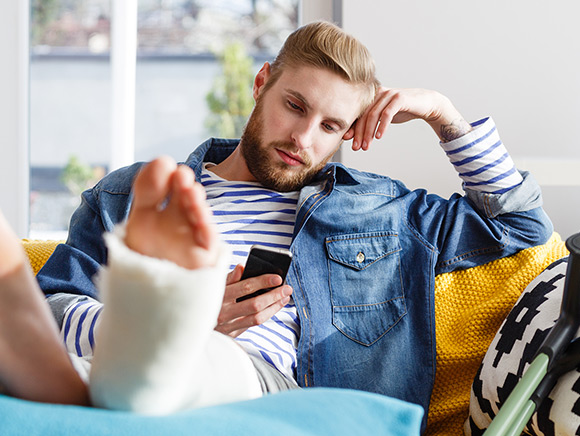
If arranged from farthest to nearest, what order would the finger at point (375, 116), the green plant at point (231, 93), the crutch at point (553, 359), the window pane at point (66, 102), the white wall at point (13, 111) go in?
the window pane at point (66, 102)
the green plant at point (231, 93)
the white wall at point (13, 111)
the finger at point (375, 116)
the crutch at point (553, 359)

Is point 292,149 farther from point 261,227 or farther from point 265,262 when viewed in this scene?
point 265,262

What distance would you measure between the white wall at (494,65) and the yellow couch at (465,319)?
57 cm

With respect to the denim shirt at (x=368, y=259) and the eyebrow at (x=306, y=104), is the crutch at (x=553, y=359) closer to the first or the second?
the denim shirt at (x=368, y=259)

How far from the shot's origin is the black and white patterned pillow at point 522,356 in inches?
34.2

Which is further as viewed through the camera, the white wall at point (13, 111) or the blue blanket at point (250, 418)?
the white wall at point (13, 111)

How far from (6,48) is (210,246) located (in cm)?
212

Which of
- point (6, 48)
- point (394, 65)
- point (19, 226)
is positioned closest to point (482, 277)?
point (394, 65)

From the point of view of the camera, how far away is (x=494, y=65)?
1.76m

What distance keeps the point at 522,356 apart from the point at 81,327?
71cm

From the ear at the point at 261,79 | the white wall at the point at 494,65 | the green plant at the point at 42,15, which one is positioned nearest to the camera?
the ear at the point at 261,79

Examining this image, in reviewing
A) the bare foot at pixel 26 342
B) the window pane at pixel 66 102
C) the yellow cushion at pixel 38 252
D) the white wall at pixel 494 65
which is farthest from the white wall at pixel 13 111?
the bare foot at pixel 26 342

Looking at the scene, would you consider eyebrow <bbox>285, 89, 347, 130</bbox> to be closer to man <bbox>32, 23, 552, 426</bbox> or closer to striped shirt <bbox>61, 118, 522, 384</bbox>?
man <bbox>32, 23, 552, 426</bbox>

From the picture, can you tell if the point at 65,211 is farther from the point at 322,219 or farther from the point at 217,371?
the point at 217,371

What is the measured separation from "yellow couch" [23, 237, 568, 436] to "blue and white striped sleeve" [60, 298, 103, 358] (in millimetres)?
669
